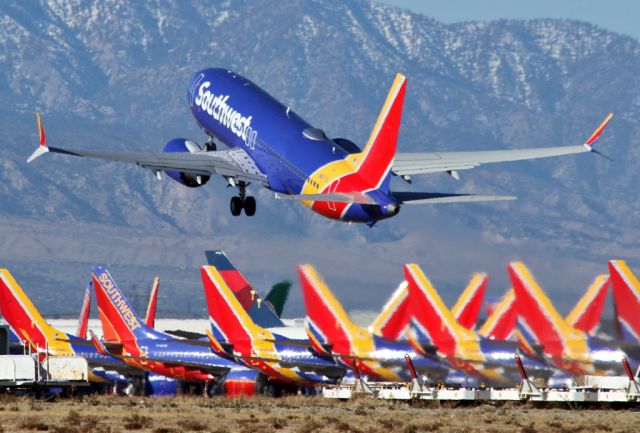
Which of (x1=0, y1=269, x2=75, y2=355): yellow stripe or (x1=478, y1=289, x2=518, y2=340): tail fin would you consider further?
(x1=0, y1=269, x2=75, y2=355): yellow stripe

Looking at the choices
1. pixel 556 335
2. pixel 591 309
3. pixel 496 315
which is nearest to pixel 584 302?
pixel 591 309

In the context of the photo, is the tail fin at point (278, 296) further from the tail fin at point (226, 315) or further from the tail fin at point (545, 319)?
the tail fin at point (545, 319)

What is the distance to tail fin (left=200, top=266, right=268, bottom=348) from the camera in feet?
348

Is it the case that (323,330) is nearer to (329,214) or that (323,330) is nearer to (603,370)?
(329,214)

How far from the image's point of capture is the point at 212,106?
365ft

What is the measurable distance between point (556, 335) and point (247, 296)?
1595 inches

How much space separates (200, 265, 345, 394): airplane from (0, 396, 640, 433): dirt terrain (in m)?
4.07

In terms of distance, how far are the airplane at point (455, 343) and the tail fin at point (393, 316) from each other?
360 centimetres

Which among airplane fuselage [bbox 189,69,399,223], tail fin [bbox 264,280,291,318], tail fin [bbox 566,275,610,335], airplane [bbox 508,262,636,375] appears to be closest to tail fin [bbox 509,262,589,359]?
airplane [bbox 508,262,636,375]

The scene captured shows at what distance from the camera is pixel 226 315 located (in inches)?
4245

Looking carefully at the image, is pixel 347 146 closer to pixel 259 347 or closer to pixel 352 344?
pixel 259 347

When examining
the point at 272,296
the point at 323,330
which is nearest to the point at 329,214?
the point at 323,330

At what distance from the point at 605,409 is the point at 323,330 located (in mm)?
18214

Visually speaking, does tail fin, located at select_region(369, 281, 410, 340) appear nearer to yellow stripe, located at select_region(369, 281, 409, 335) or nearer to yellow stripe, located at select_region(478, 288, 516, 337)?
yellow stripe, located at select_region(369, 281, 409, 335)
